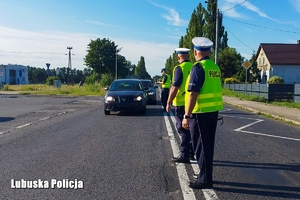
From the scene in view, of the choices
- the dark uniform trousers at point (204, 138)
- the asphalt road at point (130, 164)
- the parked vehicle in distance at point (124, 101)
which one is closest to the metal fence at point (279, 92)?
the parked vehicle in distance at point (124, 101)

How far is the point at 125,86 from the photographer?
14.8 metres

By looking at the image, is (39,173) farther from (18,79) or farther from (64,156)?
(18,79)

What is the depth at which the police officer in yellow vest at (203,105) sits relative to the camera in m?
4.33

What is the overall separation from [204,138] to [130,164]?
1.80 metres

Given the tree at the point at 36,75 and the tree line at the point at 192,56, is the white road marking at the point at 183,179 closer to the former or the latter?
the tree line at the point at 192,56

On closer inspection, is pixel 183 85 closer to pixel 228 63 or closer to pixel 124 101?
pixel 124 101

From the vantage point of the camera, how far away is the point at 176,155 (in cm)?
650

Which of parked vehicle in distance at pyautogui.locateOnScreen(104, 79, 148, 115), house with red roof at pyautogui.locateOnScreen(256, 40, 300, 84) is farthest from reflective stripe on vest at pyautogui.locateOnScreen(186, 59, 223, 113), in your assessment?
house with red roof at pyautogui.locateOnScreen(256, 40, 300, 84)

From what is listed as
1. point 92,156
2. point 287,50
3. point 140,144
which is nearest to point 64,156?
point 92,156

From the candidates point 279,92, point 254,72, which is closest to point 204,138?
point 279,92

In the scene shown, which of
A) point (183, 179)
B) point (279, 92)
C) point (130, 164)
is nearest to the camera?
point (183, 179)

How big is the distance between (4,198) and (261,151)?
507 cm

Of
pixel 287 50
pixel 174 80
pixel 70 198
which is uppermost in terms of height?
pixel 287 50

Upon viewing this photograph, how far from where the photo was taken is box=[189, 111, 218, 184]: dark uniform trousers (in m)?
4.46
